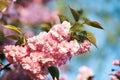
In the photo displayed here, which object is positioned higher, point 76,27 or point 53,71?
point 76,27

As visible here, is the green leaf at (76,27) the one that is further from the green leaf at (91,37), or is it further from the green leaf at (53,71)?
the green leaf at (53,71)

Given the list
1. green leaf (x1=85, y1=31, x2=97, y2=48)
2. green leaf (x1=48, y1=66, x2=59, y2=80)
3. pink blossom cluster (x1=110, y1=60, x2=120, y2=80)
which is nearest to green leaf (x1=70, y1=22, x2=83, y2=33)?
green leaf (x1=85, y1=31, x2=97, y2=48)

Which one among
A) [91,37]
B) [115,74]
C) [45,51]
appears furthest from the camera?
[115,74]

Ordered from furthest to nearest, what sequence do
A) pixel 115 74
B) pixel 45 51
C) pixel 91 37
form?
pixel 115 74 → pixel 91 37 → pixel 45 51

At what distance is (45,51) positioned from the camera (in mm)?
2500

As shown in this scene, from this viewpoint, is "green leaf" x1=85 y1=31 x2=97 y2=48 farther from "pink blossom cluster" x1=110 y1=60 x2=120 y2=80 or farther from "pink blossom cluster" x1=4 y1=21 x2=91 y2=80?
"pink blossom cluster" x1=110 y1=60 x2=120 y2=80

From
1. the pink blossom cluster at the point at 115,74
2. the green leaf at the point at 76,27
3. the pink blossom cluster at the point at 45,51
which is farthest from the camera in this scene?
the pink blossom cluster at the point at 115,74

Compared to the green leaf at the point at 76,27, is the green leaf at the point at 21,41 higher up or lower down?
lower down

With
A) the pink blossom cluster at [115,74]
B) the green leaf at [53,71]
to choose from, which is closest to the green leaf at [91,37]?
the green leaf at [53,71]

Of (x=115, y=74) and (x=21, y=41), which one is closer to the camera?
(x=21, y=41)

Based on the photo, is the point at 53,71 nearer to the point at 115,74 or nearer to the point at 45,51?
the point at 45,51

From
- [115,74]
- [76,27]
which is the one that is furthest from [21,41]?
[115,74]

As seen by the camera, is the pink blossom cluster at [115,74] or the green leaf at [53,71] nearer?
the green leaf at [53,71]

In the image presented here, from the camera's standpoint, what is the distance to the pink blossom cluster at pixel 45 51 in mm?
2477
